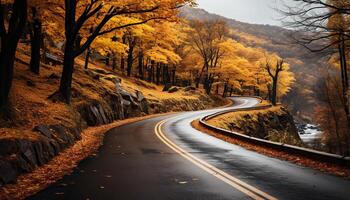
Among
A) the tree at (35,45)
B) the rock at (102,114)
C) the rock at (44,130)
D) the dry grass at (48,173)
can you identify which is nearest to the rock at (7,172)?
the dry grass at (48,173)

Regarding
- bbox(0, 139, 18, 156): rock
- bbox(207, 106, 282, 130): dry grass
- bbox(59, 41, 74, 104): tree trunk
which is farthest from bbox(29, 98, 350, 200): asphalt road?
bbox(207, 106, 282, 130): dry grass

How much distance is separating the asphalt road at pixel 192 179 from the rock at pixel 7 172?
1109 mm

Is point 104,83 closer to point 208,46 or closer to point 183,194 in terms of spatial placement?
point 183,194

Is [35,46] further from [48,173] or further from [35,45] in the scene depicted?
[48,173]

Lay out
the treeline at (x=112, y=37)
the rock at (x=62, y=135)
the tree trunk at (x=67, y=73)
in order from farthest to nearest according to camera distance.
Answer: the tree trunk at (x=67, y=73)
the rock at (x=62, y=135)
the treeline at (x=112, y=37)

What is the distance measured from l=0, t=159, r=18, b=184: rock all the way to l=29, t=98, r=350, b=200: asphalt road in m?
1.11

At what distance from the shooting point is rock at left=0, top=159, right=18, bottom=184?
25.9 ft

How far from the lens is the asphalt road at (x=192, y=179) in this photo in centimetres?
688

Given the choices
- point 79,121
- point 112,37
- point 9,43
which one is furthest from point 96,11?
point 112,37

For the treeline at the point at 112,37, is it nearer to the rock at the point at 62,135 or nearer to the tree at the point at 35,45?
the tree at the point at 35,45

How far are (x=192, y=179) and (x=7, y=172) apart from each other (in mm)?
4259

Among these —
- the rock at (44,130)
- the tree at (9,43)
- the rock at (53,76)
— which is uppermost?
the tree at (9,43)

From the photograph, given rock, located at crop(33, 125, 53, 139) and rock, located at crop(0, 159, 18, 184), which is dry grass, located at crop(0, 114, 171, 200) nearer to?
rock, located at crop(0, 159, 18, 184)

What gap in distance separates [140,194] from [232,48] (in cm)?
5590
